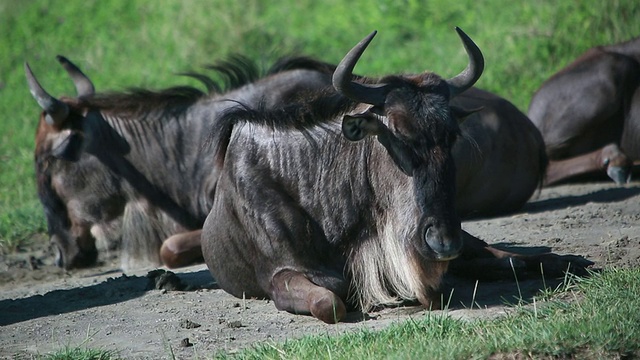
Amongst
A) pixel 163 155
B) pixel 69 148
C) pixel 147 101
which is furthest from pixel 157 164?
pixel 69 148

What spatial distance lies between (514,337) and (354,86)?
180 centimetres

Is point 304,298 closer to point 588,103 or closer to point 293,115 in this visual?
point 293,115

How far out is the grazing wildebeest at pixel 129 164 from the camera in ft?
28.8

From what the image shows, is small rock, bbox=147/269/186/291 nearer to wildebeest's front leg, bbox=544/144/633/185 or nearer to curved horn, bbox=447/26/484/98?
curved horn, bbox=447/26/484/98

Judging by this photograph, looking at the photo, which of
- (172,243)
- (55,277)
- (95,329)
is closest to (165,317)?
(95,329)

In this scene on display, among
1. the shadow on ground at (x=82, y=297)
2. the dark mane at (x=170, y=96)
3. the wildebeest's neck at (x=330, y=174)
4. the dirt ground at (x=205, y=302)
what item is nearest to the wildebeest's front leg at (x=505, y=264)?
the dirt ground at (x=205, y=302)

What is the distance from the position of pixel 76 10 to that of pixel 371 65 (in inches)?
275

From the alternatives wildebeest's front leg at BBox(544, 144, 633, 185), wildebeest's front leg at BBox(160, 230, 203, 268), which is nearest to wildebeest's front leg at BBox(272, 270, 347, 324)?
wildebeest's front leg at BBox(160, 230, 203, 268)

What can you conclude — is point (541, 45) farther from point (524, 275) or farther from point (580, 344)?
point (580, 344)

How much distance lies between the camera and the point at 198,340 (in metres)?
5.46

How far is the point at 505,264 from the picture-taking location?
20.4 feet

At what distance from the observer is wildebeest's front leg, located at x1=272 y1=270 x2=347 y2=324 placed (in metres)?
5.58

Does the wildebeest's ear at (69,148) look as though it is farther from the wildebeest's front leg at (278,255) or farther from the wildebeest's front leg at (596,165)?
the wildebeest's front leg at (596,165)

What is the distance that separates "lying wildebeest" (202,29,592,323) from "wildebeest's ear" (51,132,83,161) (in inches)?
101
